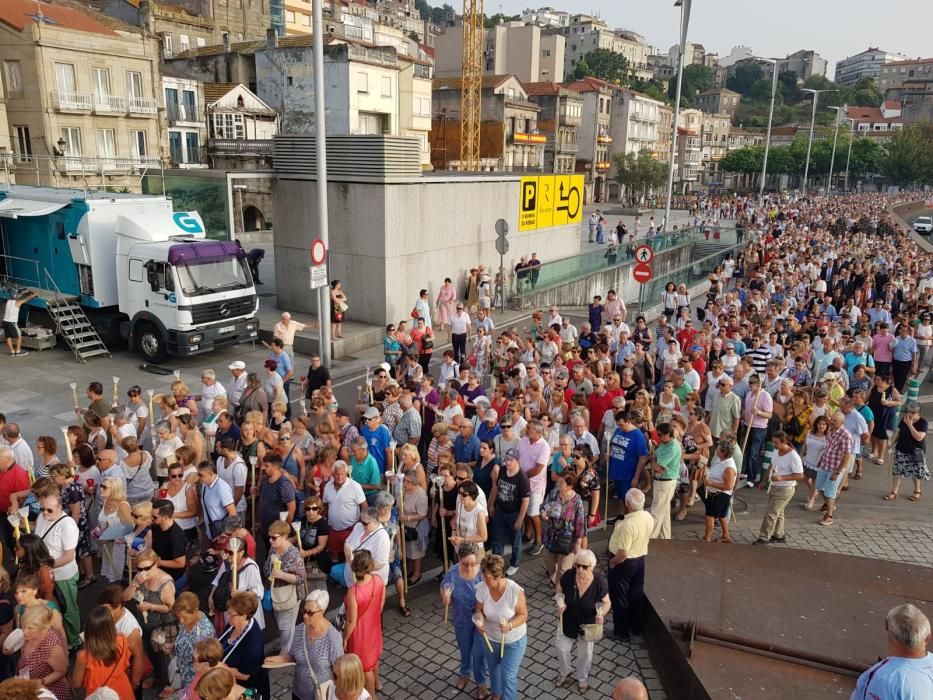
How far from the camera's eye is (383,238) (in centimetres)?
1658

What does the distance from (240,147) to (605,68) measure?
320 ft

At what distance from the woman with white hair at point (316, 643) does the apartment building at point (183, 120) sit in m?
41.7

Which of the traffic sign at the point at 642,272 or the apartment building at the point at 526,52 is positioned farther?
the apartment building at the point at 526,52

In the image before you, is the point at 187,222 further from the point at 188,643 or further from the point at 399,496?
the point at 188,643

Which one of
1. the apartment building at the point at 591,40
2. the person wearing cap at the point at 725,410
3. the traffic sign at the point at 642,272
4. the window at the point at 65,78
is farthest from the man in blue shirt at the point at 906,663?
the apartment building at the point at 591,40

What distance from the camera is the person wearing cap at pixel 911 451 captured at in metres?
9.12

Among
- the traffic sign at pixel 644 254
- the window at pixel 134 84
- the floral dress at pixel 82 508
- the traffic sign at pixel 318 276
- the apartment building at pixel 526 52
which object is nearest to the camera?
the floral dress at pixel 82 508

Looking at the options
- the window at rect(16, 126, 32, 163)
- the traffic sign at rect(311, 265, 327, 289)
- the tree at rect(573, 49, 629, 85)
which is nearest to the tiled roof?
the window at rect(16, 126, 32, 163)

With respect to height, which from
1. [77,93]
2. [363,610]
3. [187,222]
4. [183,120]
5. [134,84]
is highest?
[134,84]

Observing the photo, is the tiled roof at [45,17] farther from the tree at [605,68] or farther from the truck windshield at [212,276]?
the tree at [605,68]

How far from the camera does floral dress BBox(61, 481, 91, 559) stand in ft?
21.5

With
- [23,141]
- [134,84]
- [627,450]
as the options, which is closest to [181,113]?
[134,84]

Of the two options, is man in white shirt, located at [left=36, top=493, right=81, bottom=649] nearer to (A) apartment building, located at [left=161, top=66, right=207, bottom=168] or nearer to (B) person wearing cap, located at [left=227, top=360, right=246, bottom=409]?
(B) person wearing cap, located at [left=227, top=360, right=246, bottom=409]

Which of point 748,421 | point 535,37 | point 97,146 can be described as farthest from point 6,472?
point 535,37
